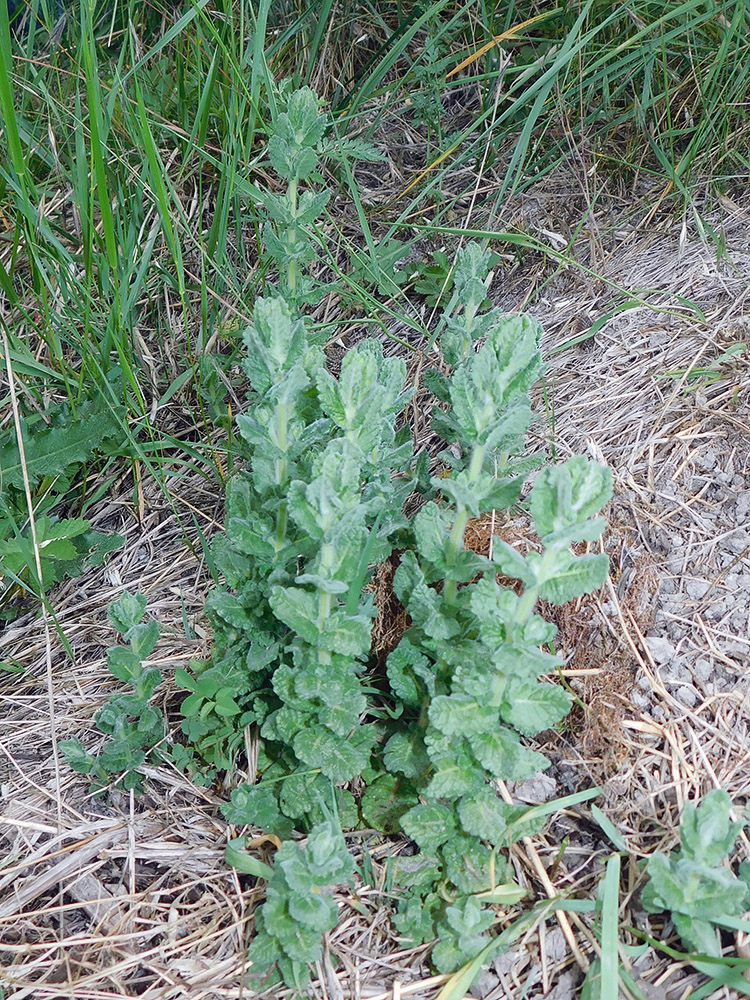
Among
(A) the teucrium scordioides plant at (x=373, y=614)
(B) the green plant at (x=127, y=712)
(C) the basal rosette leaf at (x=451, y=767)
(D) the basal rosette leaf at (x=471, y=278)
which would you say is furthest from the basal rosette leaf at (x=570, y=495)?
(B) the green plant at (x=127, y=712)

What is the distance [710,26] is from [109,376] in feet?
6.39

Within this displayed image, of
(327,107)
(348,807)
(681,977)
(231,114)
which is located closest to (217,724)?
(348,807)

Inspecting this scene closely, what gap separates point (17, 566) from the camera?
1.91m

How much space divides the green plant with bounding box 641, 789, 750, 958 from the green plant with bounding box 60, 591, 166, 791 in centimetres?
90

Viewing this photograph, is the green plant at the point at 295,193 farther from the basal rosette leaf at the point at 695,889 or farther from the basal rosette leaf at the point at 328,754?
the basal rosette leaf at the point at 695,889

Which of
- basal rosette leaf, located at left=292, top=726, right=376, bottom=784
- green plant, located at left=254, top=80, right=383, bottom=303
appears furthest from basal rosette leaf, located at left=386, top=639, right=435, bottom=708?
green plant, located at left=254, top=80, right=383, bottom=303

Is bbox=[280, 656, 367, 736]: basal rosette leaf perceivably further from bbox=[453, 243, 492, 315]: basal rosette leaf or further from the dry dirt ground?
bbox=[453, 243, 492, 315]: basal rosette leaf

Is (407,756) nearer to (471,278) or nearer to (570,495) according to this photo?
(570,495)

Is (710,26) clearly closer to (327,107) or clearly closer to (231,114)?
(327,107)

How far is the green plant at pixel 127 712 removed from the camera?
1.58 meters

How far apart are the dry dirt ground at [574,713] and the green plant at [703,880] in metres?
0.11

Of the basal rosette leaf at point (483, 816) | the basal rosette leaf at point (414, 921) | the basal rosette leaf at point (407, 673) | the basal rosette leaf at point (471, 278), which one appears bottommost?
the basal rosette leaf at point (414, 921)

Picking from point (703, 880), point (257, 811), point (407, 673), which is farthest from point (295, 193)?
point (703, 880)

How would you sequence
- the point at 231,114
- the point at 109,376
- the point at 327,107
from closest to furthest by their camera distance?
the point at 231,114 < the point at 109,376 < the point at 327,107
